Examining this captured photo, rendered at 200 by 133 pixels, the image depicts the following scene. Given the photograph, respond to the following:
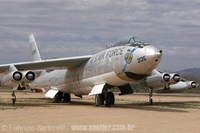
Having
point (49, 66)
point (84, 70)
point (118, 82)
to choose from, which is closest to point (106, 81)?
point (118, 82)

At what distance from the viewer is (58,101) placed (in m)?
26.5

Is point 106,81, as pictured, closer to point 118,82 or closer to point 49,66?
point 118,82

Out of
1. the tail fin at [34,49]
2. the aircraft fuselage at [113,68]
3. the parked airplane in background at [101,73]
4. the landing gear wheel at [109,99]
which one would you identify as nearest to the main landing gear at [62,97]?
the parked airplane in background at [101,73]

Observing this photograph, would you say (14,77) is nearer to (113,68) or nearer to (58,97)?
(113,68)

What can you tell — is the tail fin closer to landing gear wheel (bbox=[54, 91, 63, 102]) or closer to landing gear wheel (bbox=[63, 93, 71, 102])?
landing gear wheel (bbox=[54, 91, 63, 102])

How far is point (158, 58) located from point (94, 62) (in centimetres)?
538

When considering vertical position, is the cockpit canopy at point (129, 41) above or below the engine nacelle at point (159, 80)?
above

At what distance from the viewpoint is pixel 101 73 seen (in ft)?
64.3

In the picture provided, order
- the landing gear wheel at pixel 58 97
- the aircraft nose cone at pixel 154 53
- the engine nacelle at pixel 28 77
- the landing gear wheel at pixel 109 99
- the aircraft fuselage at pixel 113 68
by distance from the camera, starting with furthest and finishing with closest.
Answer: the landing gear wheel at pixel 58 97
the landing gear wheel at pixel 109 99
the engine nacelle at pixel 28 77
the aircraft fuselage at pixel 113 68
the aircraft nose cone at pixel 154 53

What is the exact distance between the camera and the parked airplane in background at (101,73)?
1714 centimetres

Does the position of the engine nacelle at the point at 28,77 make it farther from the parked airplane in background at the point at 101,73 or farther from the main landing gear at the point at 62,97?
the main landing gear at the point at 62,97

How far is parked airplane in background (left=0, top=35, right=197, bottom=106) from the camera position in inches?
675

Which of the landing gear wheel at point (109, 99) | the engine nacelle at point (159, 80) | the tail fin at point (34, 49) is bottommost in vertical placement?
the landing gear wheel at point (109, 99)

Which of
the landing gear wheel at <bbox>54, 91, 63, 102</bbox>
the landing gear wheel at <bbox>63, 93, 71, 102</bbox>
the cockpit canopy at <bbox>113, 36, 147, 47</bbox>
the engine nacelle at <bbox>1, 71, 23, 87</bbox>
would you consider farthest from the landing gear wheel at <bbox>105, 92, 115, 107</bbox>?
the landing gear wheel at <bbox>54, 91, 63, 102</bbox>
